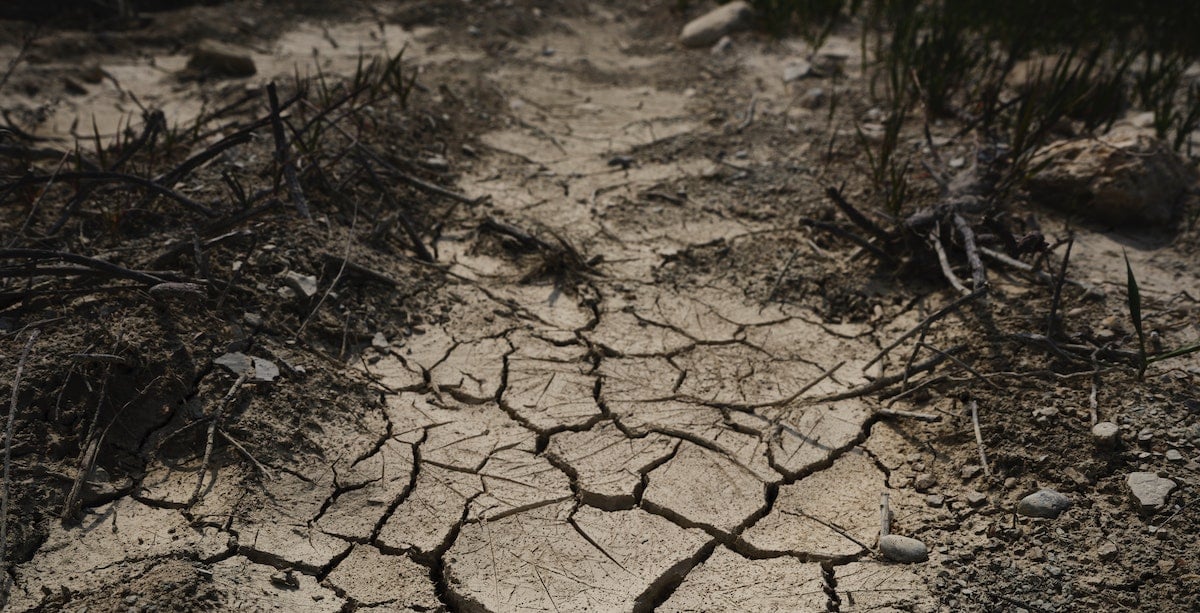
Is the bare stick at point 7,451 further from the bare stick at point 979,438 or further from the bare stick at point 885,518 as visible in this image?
the bare stick at point 979,438

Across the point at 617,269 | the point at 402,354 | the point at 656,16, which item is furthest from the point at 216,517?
the point at 656,16

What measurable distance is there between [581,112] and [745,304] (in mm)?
2180

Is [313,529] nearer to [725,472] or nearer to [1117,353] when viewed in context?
[725,472]

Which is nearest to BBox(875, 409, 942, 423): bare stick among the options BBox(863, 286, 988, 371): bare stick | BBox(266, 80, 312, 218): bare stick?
BBox(863, 286, 988, 371): bare stick

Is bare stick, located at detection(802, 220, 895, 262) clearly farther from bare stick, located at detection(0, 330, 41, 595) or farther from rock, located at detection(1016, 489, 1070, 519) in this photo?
bare stick, located at detection(0, 330, 41, 595)

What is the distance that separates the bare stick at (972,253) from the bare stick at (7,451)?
2.85m

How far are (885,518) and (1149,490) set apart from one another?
67cm

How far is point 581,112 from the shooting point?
197 inches

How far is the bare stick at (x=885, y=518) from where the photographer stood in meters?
2.26

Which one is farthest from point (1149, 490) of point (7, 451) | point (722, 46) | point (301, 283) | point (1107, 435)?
point (722, 46)

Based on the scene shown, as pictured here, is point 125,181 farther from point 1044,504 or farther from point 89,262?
point 1044,504

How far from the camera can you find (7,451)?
198 cm

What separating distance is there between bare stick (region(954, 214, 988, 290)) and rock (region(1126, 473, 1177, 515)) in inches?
30.7

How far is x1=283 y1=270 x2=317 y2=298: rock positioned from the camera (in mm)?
2845
